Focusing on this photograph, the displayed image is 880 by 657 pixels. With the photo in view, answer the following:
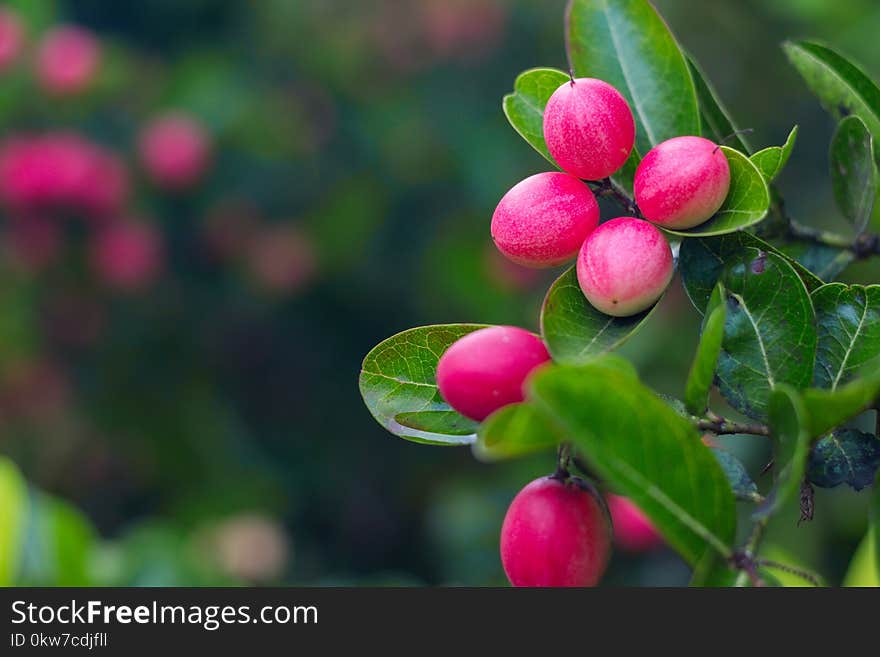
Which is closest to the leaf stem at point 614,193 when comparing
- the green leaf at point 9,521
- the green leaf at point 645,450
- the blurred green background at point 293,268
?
the green leaf at point 645,450

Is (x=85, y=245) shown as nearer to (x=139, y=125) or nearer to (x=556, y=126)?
(x=139, y=125)

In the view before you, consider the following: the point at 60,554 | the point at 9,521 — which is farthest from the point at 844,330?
the point at 60,554

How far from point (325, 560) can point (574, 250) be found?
3.12 m

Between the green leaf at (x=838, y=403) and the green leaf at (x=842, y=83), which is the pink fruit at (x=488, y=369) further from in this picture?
the green leaf at (x=842, y=83)

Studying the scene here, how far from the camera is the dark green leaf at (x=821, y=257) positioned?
3.23ft

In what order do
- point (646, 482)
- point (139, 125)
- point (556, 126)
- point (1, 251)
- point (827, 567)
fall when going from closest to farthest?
point (646, 482)
point (556, 126)
point (827, 567)
point (1, 251)
point (139, 125)

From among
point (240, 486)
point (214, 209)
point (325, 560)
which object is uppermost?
point (214, 209)

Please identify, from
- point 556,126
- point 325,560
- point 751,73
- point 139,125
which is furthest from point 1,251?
point 556,126

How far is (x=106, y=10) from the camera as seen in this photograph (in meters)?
3.71

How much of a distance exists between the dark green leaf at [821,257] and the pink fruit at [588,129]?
30 centimetres

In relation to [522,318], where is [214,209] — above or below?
above

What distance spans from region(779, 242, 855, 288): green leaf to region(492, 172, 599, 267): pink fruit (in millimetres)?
318

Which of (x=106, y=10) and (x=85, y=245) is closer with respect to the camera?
(x=85, y=245)

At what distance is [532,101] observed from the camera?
0.89 m
